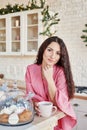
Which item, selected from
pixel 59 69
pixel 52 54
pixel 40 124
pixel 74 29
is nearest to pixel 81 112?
pixel 74 29

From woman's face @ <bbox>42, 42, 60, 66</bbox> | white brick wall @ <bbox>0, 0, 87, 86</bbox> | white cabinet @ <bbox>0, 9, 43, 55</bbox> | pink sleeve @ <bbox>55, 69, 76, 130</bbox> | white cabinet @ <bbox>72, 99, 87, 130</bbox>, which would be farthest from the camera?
white cabinet @ <bbox>0, 9, 43, 55</bbox>

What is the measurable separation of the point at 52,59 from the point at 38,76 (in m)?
0.17

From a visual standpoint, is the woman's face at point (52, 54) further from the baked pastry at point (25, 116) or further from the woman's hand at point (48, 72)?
the baked pastry at point (25, 116)

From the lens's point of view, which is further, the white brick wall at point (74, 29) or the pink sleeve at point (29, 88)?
the white brick wall at point (74, 29)

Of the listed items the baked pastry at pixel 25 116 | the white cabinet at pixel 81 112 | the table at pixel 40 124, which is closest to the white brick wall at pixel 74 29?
the white cabinet at pixel 81 112

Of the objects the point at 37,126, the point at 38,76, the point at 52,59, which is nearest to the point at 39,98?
the point at 38,76

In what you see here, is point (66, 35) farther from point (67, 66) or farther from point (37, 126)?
point (37, 126)

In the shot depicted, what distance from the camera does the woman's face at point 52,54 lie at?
57.0 inches

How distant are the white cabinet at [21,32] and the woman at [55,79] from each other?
1803 millimetres

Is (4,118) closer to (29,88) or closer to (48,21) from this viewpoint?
(29,88)

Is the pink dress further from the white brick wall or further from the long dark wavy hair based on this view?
the white brick wall

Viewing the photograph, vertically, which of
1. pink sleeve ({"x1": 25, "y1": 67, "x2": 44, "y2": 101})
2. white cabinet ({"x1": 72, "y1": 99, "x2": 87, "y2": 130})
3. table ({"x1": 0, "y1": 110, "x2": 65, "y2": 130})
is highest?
pink sleeve ({"x1": 25, "y1": 67, "x2": 44, "y2": 101})

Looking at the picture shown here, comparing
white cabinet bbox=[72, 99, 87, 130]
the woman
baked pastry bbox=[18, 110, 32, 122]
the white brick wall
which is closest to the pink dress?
the woman

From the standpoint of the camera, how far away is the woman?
4.56 ft
